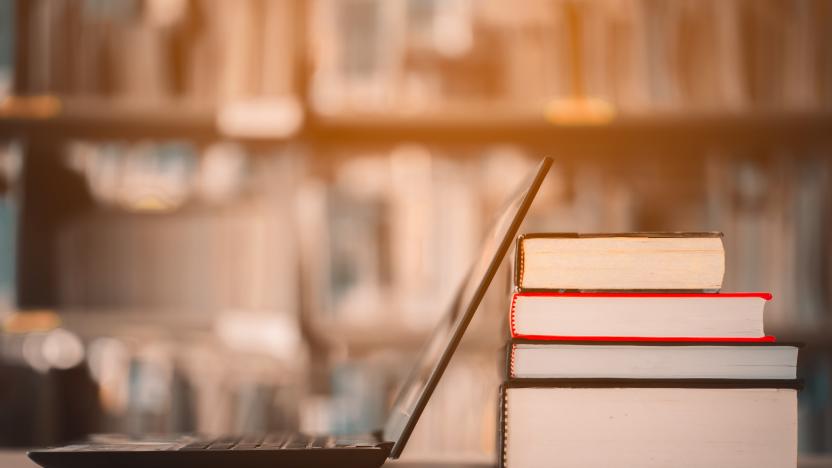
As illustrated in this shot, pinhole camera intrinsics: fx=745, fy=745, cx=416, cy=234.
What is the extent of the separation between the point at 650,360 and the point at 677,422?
0.16ft

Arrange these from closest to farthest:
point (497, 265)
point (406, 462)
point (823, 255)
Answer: point (497, 265)
point (406, 462)
point (823, 255)

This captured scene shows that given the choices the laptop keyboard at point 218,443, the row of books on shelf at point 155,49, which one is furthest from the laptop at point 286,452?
the row of books on shelf at point 155,49

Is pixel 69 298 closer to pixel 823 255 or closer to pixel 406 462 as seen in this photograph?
pixel 406 462

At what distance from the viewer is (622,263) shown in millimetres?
582

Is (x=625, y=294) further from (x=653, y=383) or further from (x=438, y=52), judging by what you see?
(x=438, y=52)

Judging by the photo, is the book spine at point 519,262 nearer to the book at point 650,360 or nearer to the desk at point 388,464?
the book at point 650,360

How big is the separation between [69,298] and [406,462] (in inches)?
39.7

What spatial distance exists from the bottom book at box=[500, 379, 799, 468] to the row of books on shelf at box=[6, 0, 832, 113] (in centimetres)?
97

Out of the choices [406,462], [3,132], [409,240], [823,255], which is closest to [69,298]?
[3,132]

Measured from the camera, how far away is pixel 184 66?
4.92 feet

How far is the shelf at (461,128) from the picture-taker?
1453mm

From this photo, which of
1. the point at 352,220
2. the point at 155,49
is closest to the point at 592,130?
the point at 352,220

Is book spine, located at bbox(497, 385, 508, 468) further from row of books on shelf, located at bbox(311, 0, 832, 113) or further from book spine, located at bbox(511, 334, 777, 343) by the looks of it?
row of books on shelf, located at bbox(311, 0, 832, 113)

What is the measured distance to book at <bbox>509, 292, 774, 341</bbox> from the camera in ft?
1.87
